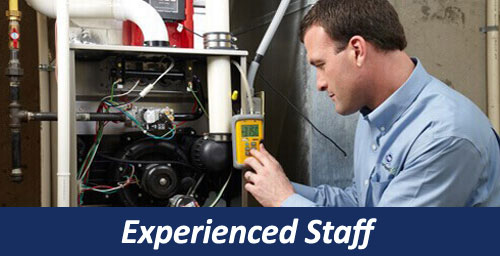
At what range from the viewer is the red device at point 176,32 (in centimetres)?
160

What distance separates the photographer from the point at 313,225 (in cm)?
101

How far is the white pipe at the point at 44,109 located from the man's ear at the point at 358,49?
3.65ft

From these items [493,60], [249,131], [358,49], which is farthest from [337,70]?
[493,60]

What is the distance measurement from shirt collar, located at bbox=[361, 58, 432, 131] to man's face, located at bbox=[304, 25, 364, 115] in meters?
0.07


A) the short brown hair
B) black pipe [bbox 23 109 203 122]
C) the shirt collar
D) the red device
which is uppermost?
the red device

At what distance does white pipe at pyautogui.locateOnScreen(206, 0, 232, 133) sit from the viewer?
1524 millimetres

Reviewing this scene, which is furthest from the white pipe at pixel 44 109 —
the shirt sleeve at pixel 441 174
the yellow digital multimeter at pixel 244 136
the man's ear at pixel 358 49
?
the shirt sleeve at pixel 441 174

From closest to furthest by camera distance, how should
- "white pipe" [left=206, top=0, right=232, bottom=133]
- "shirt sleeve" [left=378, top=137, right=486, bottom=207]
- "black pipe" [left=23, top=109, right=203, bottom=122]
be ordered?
"shirt sleeve" [left=378, top=137, right=486, bottom=207] < "black pipe" [left=23, top=109, right=203, bottom=122] < "white pipe" [left=206, top=0, right=232, bottom=133]

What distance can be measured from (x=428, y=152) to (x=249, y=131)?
584 millimetres

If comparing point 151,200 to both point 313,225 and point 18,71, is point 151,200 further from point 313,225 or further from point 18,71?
point 313,225

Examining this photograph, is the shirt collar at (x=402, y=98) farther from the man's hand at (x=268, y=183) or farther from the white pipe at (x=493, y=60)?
the white pipe at (x=493, y=60)

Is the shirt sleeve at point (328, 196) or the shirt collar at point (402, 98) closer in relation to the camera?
the shirt collar at point (402, 98)

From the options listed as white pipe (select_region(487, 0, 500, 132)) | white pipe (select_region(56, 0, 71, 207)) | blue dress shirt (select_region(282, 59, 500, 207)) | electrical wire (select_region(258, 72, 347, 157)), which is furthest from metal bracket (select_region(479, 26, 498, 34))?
white pipe (select_region(56, 0, 71, 207))

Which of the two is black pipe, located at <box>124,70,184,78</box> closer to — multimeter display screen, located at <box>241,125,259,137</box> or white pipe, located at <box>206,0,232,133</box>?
white pipe, located at <box>206,0,232,133</box>
